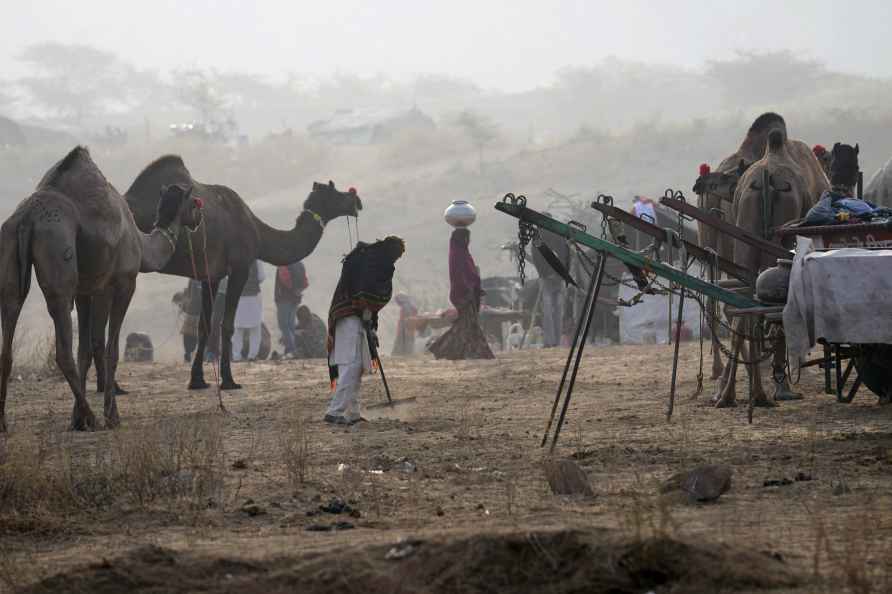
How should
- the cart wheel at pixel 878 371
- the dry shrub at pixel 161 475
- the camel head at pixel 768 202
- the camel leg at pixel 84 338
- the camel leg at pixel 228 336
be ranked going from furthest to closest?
1. the camel leg at pixel 228 336
2. the camel leg at pixel 84 338
3. the camel head at pixel 768 202
4. the cart wheel at pixel 878 371
5. the dry shrub at pixel 161 475

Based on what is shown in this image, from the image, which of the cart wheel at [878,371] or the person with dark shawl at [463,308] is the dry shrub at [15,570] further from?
the person with dark shawl at [463,308]

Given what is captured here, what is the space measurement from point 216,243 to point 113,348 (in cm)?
429

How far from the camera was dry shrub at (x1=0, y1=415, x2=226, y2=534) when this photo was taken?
23.6 feet

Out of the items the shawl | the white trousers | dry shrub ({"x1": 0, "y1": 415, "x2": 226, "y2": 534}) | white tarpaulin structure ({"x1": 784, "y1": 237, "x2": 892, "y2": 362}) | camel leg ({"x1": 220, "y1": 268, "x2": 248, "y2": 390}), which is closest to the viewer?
dry shrub ({"x1": 0, "y1": 415, "x2": 226, "y2": 534})

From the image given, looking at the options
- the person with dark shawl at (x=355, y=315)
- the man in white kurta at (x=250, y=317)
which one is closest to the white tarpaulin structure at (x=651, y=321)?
the man in white kurta at (x=250, y=317)

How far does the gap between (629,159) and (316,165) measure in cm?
1959

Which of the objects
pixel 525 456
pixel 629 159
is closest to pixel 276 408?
pixel 525 456

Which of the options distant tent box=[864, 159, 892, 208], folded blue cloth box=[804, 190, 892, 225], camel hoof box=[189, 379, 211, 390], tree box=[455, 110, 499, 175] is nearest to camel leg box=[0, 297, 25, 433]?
camel hoof box=[189, 379, 211, 390]

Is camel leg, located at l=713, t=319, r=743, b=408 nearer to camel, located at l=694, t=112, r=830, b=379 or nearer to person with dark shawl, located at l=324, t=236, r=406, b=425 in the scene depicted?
camel, located at l=694, t=112, r=830, b=379

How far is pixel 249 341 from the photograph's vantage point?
2480cm

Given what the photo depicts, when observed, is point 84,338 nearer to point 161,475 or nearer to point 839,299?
point 161,475

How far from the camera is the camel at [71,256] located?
437 inches

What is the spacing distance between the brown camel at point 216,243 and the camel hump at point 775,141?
20.2ft

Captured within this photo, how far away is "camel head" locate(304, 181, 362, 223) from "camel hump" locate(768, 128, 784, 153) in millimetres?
7159
